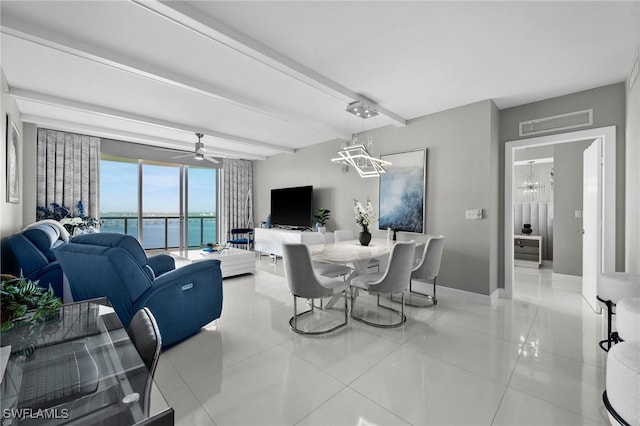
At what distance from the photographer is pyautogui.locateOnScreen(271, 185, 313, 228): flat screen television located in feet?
19.5

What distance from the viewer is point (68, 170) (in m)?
4.95

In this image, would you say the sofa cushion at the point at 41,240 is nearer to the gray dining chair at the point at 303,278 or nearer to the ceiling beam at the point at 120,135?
the ceiling beam at the point at 120,135

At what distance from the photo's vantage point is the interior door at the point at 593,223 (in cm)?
315

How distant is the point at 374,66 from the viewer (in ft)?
8.84

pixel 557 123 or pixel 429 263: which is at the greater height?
pixel 557 123

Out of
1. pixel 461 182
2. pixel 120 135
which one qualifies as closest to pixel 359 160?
pixel 461 182

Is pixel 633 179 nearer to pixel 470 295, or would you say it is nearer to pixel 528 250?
pixel 470 295

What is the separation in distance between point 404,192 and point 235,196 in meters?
4.80

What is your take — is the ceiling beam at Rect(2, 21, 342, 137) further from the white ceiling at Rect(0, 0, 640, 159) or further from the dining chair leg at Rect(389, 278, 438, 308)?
the dining chair leg at Rect(389, 278, 438, 308)

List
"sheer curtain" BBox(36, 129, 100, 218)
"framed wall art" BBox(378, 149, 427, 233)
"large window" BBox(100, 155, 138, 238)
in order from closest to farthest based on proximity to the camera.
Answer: "framed wall art" BBox(378, 149, 427, 233), "sheer curtain" BBox(36, 129, 100, 218), "large window" BBox(100, 155, 138, 238)

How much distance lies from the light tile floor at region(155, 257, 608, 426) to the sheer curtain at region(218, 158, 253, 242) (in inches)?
173

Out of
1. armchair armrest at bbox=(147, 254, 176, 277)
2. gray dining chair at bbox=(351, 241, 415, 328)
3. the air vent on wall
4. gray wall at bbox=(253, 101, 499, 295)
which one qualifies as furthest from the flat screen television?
the air vent on wall

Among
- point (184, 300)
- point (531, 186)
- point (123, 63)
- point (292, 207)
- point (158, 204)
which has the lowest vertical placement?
point (184, 300)

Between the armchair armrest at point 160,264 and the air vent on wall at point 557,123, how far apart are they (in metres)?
4.88
